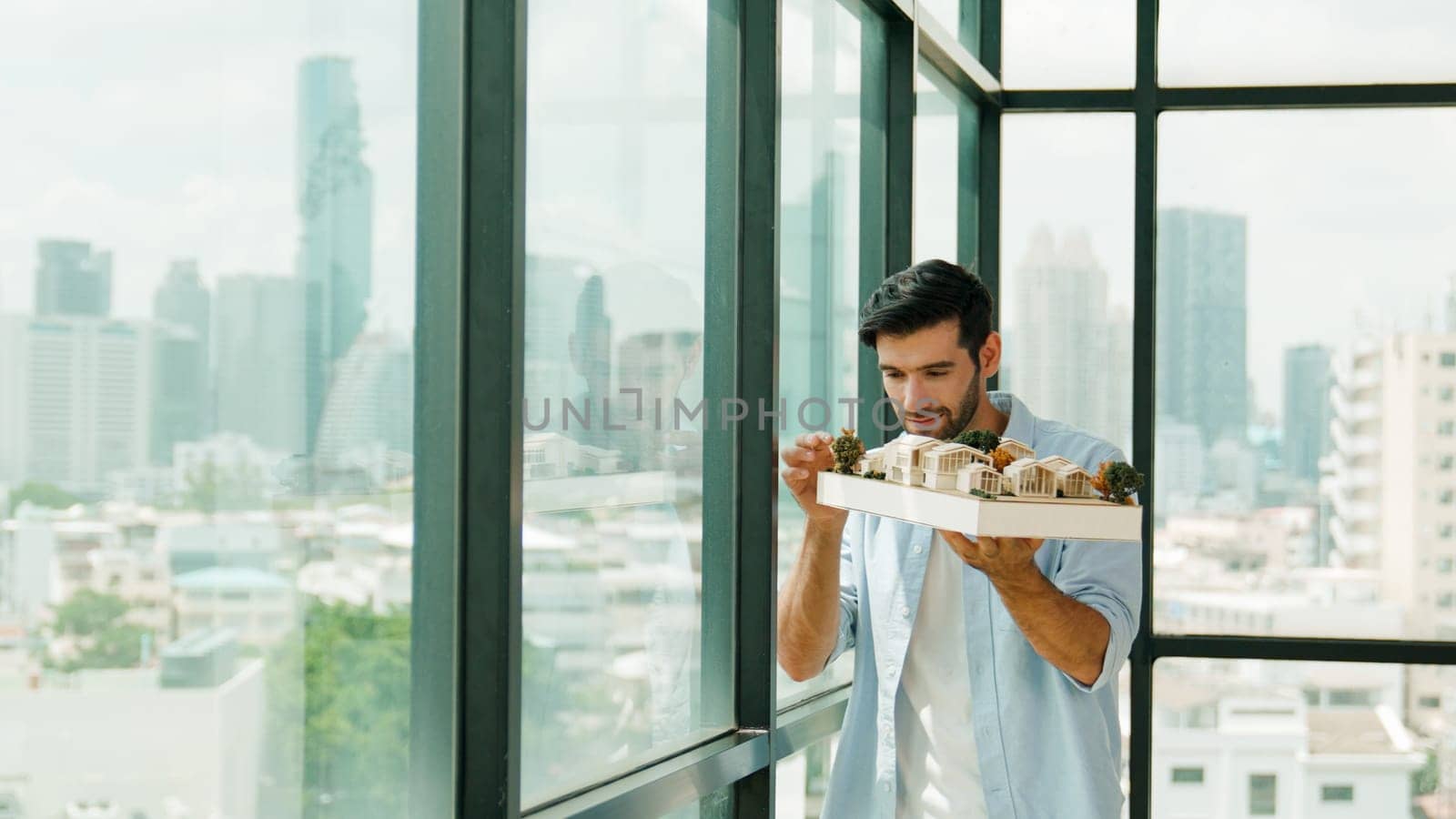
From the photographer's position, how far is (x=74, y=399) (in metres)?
1.07

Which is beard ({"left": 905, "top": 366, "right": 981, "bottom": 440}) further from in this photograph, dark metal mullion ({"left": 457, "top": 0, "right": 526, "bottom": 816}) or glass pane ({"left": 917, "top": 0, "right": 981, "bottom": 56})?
glass pane ({"left": 917, "top": 0, "right": 981, "bottom": 56})

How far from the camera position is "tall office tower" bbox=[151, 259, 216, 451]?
1138 mm

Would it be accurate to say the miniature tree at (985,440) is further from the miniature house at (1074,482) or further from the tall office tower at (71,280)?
the tall office tower at (71,280)

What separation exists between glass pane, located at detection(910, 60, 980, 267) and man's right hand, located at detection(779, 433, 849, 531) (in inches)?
42.3

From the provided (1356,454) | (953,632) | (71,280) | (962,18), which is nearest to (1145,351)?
(1356,454)

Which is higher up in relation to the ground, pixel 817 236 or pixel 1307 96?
pixel 1307 96

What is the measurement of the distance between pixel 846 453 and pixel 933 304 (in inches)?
9.8

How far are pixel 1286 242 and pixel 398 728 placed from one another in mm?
2791

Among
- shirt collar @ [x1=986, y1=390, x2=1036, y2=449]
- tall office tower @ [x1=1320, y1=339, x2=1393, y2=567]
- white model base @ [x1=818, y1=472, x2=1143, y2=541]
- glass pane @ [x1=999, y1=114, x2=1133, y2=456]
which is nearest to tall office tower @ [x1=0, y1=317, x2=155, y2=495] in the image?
white model base @ [x1=818, y1=472, x2=1143, y2=541]

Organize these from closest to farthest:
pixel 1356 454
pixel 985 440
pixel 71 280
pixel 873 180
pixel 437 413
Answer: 1. pixel 71 280
2. pixel 437 413
3. pixel 985 440
4. pixel 873 180
5. pixel 1356 454

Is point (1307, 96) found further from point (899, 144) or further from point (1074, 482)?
point (1074, 482)

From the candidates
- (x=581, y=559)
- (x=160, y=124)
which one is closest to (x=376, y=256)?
(x=160, y=124)

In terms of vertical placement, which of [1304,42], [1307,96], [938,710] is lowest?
[938,710]

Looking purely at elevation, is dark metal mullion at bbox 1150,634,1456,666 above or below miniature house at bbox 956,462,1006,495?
below
